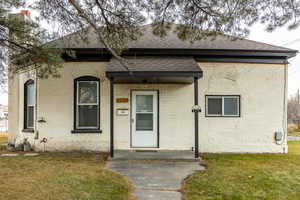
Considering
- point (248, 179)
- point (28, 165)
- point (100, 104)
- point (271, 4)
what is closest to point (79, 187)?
point (28, 165)

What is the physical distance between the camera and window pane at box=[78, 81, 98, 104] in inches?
340

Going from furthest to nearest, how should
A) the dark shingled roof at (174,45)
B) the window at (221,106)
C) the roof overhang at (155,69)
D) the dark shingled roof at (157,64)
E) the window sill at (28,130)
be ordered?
the window sill at (28,130)
the window at (221,106)
the dark shingled roof at (174,45)
the dark shingled roof at (157,64)
the roof overhang at (155,69)

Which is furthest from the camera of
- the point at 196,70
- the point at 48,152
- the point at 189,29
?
the point at 48,152

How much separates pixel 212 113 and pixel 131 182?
15.1 feet

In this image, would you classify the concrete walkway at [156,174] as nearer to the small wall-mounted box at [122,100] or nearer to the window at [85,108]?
the window at [85,108]

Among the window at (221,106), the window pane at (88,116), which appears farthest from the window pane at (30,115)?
the window at (221,106)

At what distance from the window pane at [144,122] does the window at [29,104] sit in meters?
4.21

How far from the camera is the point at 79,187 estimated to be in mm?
4590

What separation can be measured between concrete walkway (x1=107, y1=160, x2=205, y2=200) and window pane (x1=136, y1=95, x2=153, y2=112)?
6.94 ft

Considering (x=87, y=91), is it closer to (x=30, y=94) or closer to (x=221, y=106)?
(x=30, y=94)

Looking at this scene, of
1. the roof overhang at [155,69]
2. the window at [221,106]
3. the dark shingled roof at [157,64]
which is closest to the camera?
the roof overhang at [155,69]

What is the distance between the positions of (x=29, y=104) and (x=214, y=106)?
721cm

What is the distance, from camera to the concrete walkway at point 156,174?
4632 millimetres

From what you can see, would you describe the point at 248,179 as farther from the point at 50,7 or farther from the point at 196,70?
the point at 50,7
